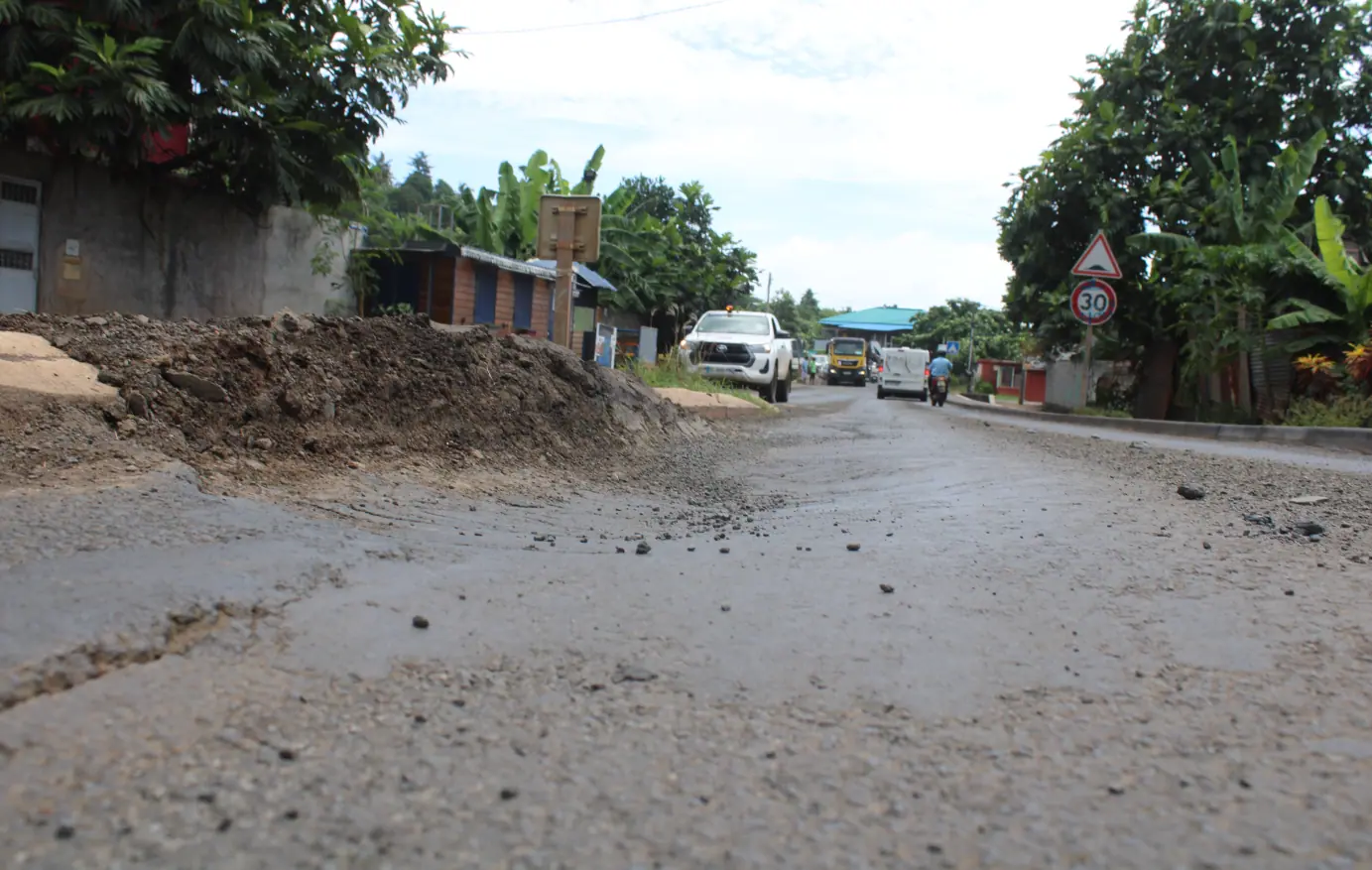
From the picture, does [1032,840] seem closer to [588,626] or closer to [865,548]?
[588,626]

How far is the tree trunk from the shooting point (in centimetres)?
2341

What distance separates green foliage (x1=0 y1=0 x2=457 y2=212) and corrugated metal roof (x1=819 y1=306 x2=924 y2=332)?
76592 millimetres

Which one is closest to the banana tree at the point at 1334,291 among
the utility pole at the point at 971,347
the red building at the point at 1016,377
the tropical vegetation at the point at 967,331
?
the red building at the point at 1016,377

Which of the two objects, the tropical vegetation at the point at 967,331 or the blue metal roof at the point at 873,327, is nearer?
the tropical vegetation at the point at 967,331

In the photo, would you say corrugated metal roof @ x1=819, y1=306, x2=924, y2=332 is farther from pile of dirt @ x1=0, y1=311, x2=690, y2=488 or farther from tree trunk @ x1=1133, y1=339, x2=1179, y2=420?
pile of dirt @ x1=0, y1=311, x2=690, y2=488

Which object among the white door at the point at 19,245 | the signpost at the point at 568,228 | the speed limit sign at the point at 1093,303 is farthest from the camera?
the speed limit sign at the point at 1093,303

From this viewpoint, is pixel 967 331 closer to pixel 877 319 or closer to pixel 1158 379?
pixel 877 319

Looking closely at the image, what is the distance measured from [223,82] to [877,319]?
87416 millimetres

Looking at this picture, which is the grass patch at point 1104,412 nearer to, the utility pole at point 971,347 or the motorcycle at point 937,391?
the motorcycle at point 937,391

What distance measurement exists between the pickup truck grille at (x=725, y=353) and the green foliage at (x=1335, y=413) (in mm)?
9048

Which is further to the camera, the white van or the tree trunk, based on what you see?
the white van

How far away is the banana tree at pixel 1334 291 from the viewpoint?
642 inches

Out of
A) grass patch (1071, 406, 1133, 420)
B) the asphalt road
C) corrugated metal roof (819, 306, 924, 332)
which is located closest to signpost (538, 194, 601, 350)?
the asphalt road

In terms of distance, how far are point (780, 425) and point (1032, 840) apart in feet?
40.4
